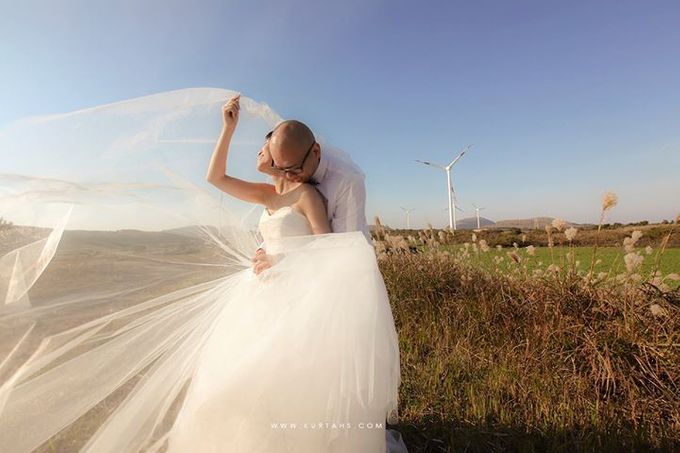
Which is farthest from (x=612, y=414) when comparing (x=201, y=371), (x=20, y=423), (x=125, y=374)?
(x=20, y=423)

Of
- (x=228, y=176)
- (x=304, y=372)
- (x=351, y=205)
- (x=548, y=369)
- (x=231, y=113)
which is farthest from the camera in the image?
(x=548, y=369)

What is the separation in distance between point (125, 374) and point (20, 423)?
1.58 ft

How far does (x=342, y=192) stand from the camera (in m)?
2.48

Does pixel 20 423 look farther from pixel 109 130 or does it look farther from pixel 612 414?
pixel 612 414

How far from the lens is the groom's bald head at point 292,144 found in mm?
2332

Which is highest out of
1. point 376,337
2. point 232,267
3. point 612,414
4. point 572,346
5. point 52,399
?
point 232,267

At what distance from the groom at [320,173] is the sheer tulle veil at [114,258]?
0.15m

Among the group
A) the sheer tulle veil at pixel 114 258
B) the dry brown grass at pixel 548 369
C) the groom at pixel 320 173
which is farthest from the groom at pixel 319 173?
the dry brown grass at pixel 548 369

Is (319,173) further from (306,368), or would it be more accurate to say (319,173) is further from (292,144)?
(306,368)

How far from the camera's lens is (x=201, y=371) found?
2.28 meters

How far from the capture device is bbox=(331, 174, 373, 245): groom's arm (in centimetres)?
246

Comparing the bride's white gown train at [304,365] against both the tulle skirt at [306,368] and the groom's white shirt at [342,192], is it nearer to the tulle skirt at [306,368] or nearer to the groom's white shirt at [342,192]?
the tulle skirt at [306,368]

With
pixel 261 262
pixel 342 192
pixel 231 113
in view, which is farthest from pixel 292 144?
pixel 261 262

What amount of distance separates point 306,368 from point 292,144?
1130 millimetres
